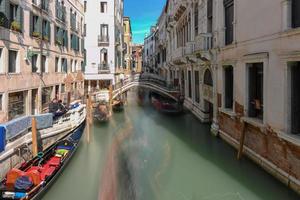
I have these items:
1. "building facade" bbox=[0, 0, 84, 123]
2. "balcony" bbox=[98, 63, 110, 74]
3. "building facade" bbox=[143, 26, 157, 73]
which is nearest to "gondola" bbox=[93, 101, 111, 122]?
"building facade" bbox=[0, 0, 84, 123]

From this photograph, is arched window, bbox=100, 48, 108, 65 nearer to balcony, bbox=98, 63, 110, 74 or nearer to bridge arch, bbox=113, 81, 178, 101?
balcony, bbox=98, 63, 110, 74

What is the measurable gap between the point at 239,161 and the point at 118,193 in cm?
377

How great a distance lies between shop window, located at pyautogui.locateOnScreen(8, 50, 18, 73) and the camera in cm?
1026

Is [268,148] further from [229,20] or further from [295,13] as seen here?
[229,20]

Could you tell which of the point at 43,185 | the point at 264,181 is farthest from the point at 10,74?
the point at 264,181

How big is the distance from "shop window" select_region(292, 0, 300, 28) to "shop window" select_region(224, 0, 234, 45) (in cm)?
375

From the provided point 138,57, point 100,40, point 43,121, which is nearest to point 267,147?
point 43,121

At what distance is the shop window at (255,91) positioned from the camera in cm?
857

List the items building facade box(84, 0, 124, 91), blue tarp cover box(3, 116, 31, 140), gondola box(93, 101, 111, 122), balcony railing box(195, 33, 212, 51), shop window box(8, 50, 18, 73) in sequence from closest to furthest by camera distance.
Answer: blue tarp cover box(3, 116, 31, 140) → shop window box(8, 50, 18, 73) → balcony railing box(195, 33, 212, 51) → gondola box(93, 101, 111, 122) → building facade box(84, 0, 124, 91)

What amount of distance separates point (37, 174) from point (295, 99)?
6.09m

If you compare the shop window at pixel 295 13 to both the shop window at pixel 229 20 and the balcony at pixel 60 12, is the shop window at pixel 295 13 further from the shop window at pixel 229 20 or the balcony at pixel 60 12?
the balcony at pixel 60 12

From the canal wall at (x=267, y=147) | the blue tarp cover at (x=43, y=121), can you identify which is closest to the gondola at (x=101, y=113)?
the blue tarp cover at (x=43, y=121)

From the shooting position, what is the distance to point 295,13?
6590mm

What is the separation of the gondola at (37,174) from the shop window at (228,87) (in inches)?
227
